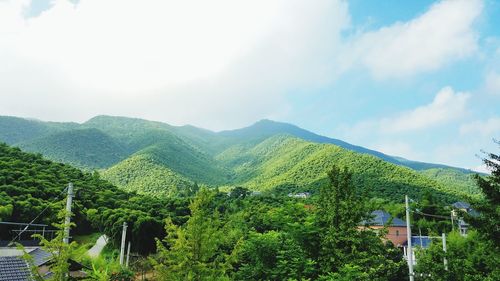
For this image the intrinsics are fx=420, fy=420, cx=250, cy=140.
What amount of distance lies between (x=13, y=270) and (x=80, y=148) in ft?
326

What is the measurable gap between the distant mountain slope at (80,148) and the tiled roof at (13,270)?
281 feet

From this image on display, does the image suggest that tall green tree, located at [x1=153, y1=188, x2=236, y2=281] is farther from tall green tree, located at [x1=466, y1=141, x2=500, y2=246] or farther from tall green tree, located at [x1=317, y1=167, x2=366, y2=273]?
tall green tree, located at [x1=466, y1=141, x2=500, y2=246]

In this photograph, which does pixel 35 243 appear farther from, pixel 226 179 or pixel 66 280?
pixel 226 179

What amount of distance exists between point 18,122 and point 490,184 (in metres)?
153

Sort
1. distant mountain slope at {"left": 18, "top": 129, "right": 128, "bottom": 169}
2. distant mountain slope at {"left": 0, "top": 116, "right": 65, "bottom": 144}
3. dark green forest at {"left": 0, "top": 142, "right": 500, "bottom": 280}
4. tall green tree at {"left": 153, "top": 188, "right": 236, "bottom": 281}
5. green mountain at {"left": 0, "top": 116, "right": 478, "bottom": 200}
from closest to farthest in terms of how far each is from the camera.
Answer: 1. tall green tree at {"left": 153, "top": 188, "right": 236, "bottom": 281}
2. dark green forest at {"left": 0, "top": 142, "right": 500, "bottom": 280}
3. green mountain at {"left": 0, "top": 116, "right": 478, "bottom": 200}
4. distant mountain slope at {"left": 18, "top": 129, "right": 128, "bottom": 169}
5. distant mountain slope at {"left": 0, "top": 116, "right": 65, "bottom": 144}

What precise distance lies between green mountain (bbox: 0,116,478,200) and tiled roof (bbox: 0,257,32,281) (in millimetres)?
26958

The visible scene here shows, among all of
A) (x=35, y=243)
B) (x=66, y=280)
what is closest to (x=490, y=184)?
(x=66, y=280)

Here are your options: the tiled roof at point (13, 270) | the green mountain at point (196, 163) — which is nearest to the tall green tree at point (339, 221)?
the tiled roof at point (13, 270)

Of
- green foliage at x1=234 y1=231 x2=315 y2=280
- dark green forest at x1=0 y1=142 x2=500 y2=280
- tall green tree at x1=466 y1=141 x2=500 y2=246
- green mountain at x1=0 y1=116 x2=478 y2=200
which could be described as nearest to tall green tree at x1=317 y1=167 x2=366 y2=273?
dark green forest at x1=0 y1=142 x2=500 y2=280

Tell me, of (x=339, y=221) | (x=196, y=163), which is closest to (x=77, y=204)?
(x=339, y=221)

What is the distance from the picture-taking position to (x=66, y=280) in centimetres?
834

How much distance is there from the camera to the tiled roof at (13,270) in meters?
12.2

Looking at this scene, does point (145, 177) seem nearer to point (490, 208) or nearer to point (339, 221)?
point (339, 221)

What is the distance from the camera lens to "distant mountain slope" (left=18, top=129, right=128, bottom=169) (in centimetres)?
9736
